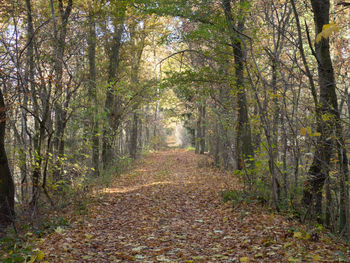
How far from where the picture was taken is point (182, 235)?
614 centimetres

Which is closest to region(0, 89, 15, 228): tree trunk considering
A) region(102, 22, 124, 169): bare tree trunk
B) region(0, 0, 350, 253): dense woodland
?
region(0, 0, 350, 253): dense woodland

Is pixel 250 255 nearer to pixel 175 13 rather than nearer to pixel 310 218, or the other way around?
pixel 310 218

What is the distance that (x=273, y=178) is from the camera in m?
6.61

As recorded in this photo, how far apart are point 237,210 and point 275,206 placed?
40.1 inches

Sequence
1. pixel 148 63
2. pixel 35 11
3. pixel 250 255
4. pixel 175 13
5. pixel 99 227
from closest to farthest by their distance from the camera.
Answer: pixel 250 255
pixel 99 227
pixel 175 13
pixel 35 11
pixel 148 63

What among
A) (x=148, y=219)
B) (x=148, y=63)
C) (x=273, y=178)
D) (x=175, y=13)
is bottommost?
(x=148, y=219)

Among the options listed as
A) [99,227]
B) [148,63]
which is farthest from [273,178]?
[148,63]

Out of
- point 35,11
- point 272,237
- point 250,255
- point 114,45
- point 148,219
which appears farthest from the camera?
point 114,45

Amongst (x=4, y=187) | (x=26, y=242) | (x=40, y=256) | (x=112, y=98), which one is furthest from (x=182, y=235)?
(x=112, y=98)

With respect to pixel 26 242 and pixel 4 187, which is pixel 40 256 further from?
pixel 4 187

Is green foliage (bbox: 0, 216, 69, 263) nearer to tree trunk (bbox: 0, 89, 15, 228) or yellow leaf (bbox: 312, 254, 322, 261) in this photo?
tree trunk (bbox: 0, 89, 15, 228)

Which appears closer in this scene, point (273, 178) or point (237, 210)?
point (273, 178)

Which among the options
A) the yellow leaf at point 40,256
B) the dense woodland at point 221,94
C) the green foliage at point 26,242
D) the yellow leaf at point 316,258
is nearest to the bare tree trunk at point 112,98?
the dense woodland at point 221,94

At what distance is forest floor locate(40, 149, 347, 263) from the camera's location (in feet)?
15.4
